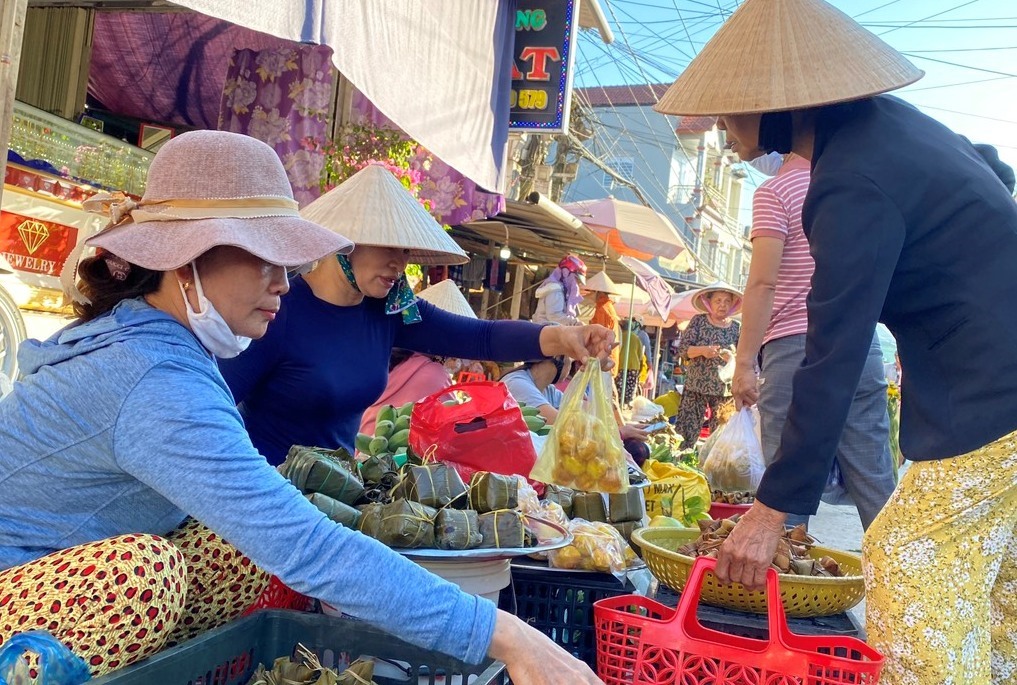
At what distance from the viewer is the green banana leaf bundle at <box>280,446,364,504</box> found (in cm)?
226

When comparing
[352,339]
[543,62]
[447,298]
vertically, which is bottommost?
[352,339]

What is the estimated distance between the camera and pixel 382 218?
336cm

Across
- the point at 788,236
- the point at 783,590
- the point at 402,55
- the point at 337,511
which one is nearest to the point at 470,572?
the point at 337,511

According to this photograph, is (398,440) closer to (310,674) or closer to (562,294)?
(310,674)

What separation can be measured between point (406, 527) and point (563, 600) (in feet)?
2.01

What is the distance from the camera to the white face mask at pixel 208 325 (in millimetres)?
1695

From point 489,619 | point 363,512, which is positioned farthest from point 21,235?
point 489,619

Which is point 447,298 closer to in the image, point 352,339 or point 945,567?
point 352,339

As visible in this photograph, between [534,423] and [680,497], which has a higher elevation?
[534,423]

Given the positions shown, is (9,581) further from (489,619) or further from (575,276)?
(575,276)

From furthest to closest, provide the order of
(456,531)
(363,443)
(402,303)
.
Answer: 1. (363,443)
2. (402,303)
3. (456,531)

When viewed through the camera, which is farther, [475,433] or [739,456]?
[739,456]

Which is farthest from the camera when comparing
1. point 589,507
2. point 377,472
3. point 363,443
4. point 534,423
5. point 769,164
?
point 769,164

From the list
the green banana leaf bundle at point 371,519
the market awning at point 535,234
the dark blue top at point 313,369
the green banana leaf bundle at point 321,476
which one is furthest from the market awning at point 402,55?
the market awning at point 535,234
